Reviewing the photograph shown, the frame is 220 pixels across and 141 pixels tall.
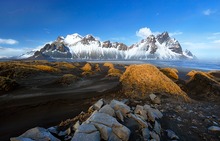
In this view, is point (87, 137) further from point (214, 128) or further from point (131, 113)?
point (214, 128)

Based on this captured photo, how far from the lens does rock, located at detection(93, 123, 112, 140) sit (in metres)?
5.83

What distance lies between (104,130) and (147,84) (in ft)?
38.1

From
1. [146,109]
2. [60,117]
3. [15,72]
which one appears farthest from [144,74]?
[15,72]

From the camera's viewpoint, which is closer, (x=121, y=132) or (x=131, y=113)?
(x=121, y=132)

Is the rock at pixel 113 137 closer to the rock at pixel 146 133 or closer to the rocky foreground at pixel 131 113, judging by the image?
the rocky foreground at pixel 131 113

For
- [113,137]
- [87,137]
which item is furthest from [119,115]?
[87,137]

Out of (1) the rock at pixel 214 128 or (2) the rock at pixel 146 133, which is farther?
Answer: (1) the rock at pixel 214 128

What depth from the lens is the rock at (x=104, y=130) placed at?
583 centimetres

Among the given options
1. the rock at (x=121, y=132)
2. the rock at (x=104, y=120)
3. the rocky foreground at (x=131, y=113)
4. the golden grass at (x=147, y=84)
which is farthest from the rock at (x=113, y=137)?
the golden grass at (x=147, y=84)

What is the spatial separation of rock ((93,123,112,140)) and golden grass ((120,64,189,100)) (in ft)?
30.7

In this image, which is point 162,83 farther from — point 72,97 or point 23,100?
point 23,100

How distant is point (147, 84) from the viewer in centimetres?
1672

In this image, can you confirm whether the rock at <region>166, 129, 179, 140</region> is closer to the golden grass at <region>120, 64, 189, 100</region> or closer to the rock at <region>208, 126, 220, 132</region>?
the rock at <region>208, 126, 220, 132</region>

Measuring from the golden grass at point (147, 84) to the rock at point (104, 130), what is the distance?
9.35m
